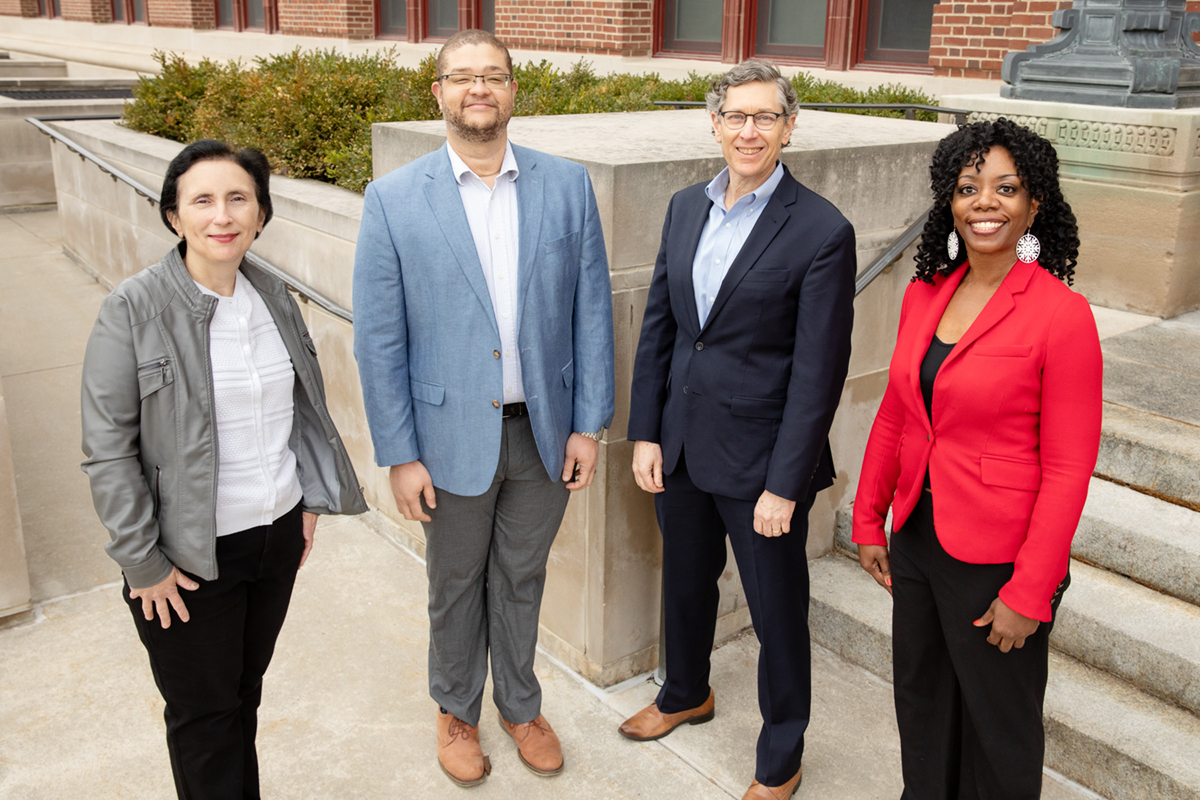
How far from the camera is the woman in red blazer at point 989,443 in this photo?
2158 mm

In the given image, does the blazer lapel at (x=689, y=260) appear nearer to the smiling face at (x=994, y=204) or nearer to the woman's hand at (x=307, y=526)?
the smiling face at (x=994, y=204)

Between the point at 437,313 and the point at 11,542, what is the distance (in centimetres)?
228

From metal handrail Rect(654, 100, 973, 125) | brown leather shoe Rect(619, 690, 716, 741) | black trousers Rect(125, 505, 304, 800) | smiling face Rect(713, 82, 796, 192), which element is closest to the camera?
black trousers Rect(125, 505, 304, 800)

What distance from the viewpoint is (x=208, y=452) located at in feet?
7.62

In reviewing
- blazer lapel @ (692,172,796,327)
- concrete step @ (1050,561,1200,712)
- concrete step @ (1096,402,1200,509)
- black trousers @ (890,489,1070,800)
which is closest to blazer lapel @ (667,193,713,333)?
blazer lapel @ (692,172,796,327)

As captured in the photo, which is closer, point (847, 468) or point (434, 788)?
point (434, 788)

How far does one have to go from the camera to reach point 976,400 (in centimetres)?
223

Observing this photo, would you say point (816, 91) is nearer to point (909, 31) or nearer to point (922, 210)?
point (909, 31)

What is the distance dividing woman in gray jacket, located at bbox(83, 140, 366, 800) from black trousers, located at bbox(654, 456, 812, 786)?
1054 millimetres

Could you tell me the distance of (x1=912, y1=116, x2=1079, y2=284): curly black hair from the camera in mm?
2184

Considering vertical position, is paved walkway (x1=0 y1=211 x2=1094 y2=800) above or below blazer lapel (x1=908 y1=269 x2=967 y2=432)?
below

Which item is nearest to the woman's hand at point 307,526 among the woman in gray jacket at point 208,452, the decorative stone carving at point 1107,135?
the woman in gray jacket at point 208,452

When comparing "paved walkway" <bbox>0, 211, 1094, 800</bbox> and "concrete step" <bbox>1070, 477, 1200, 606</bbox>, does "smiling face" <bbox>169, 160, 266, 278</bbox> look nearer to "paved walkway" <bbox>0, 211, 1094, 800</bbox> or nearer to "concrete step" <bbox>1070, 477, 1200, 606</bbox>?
"paved walkway" <bbox>0, 211, 1094, 800</bbox>

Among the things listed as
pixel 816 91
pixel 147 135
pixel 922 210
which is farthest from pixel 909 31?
pixel 147 135
